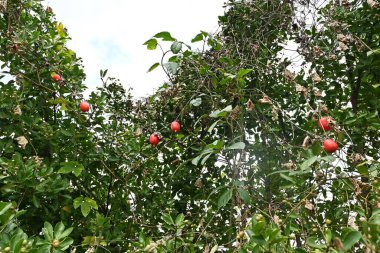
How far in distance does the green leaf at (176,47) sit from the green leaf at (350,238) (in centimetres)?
136

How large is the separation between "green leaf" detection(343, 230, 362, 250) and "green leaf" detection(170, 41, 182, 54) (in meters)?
1.36

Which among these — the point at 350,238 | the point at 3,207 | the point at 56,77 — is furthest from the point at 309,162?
the point at 56,77

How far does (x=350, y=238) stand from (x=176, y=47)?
1396 mm

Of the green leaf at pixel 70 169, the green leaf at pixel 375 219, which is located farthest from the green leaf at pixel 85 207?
the green leaf at pixel 375 219

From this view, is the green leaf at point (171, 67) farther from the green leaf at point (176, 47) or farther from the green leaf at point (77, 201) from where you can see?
the green leaf at point (77, 201)

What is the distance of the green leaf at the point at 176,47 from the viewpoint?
2.29m

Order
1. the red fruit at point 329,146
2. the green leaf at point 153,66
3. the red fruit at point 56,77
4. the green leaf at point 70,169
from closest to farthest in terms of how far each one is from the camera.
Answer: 1. the red fruit at point 329,146
2. the green leaf at point 153,66
3. the green leaf at point 70,169
4. the red fruit at point 56,77

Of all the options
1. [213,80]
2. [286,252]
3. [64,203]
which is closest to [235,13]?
[213,80]

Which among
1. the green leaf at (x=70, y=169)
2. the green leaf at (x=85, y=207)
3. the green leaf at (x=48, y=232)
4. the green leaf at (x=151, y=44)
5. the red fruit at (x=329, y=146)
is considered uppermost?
the green leaf at (x=151, y=44)

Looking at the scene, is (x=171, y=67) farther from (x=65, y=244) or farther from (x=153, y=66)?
(x=65, y=244)

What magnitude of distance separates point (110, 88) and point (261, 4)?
2.03 metres

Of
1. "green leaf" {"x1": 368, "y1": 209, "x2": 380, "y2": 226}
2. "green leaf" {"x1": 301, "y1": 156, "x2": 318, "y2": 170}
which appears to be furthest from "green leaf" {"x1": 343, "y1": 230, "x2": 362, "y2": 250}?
"green leaf" {"x1": 301, "y1": 156, "x2": 318, "y2": 170}

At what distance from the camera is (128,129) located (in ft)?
13.8

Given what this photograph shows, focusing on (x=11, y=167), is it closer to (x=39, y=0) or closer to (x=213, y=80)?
(x=213, y=80)
